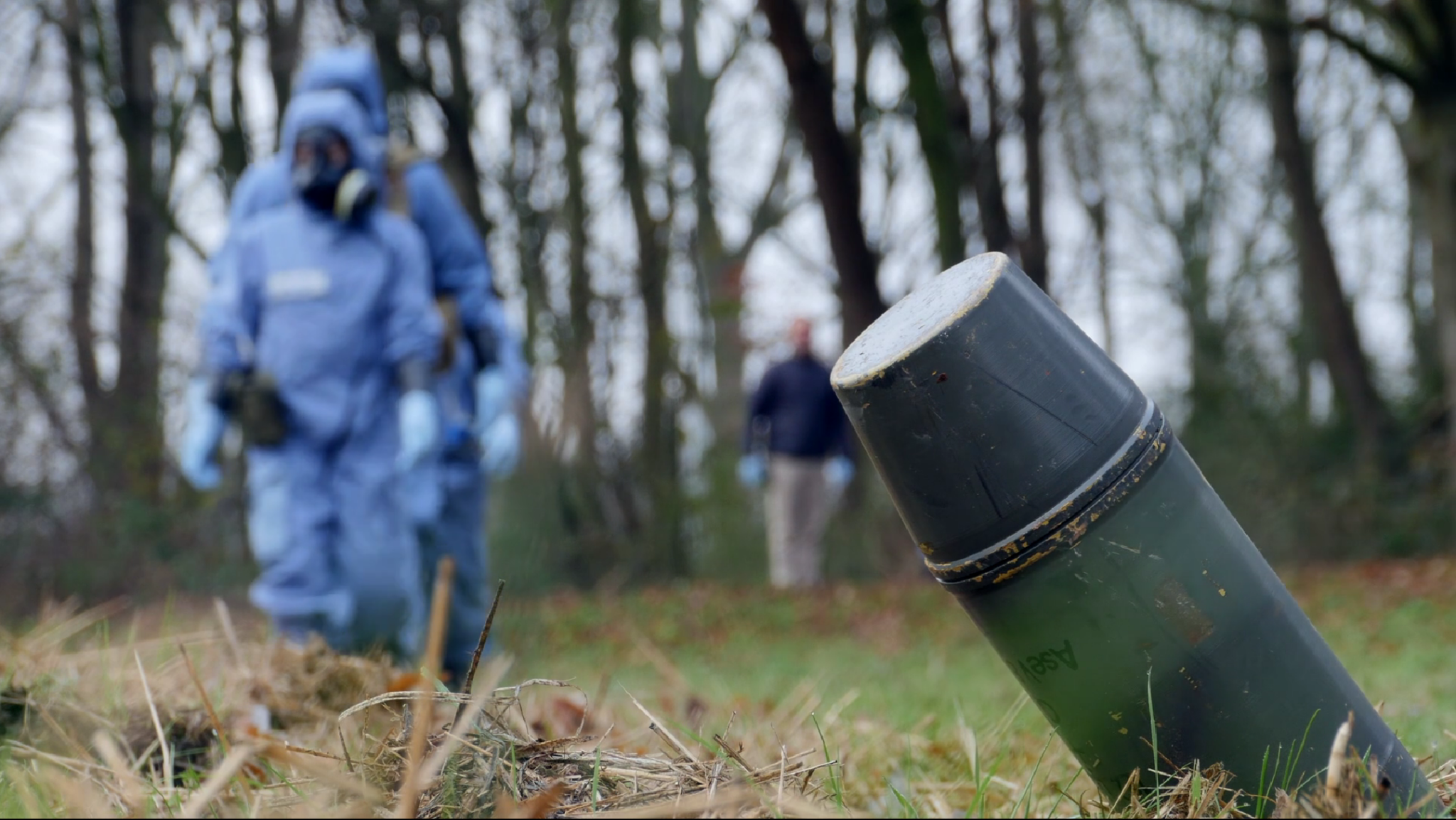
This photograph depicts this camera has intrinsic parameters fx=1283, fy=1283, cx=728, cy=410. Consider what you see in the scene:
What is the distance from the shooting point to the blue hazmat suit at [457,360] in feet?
18.2

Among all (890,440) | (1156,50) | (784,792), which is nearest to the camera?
(784,792)

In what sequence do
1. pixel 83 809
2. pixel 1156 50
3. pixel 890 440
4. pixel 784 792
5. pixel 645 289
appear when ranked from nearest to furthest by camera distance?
pixel 83 809, pixel 784 792, pixel 890 440, pixel 645 289, pixel 1156 50

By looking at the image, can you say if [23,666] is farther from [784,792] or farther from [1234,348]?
[1234,348]

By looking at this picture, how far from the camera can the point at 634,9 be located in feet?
43.0

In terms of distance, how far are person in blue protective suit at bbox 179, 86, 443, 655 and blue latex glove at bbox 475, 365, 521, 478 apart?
580 millimetres

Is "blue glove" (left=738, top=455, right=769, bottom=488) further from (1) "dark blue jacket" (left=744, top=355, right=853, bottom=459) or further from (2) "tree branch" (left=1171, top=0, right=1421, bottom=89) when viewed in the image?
(2) "tree branch" (left=1171, top=0, right=1421, bottom=89)

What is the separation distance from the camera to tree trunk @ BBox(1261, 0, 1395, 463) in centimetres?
1268

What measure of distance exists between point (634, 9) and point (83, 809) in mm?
12843

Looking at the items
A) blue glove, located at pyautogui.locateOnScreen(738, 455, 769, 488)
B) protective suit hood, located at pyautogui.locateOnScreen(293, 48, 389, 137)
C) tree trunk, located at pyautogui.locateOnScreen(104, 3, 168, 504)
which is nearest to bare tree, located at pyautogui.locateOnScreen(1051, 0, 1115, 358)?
blue glove, located at pyautogui.locateOnScreen(738, 455, 769, 488)

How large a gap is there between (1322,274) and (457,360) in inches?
395

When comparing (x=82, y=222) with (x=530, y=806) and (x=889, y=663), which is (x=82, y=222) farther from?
(x=530, y=806)

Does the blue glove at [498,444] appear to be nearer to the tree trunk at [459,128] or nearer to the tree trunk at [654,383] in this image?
the tree trunk at [459,128]

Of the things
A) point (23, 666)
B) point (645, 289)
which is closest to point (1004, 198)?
point (645, 289)

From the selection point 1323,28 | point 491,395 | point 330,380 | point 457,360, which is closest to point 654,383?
point 1323,28
